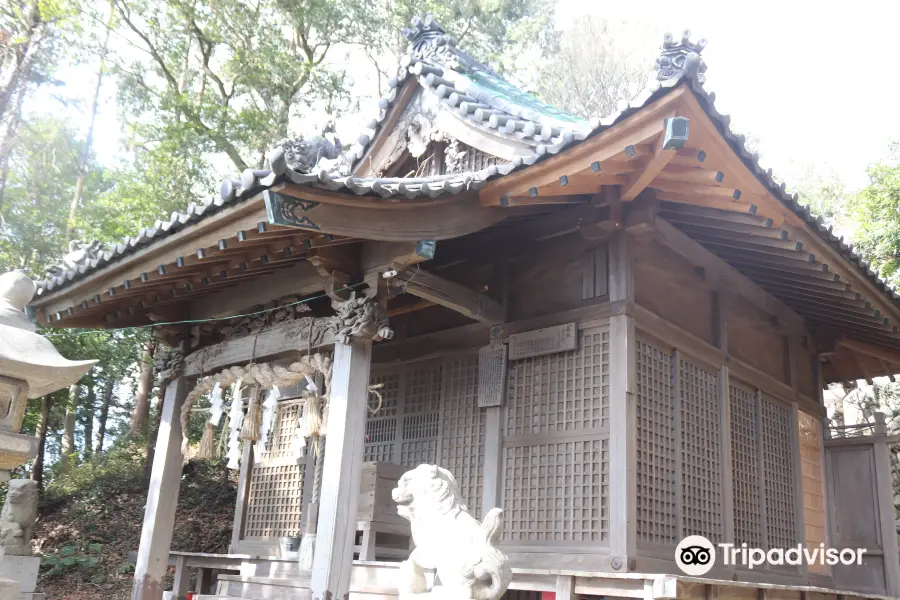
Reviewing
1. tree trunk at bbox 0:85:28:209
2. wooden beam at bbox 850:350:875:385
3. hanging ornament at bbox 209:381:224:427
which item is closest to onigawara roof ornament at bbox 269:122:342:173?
hanging ornament at bbox 209:381:224:427

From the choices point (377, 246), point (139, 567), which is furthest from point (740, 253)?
point (139, 567)

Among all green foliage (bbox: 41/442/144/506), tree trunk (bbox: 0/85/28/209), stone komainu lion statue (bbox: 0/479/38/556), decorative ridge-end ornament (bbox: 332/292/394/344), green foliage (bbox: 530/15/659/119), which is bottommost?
stone komainu lion statue (bbox: 0/479/38/556)

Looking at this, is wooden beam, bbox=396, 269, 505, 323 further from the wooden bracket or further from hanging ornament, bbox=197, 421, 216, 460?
hanging ornament, bbox=197, 421, 216, 460

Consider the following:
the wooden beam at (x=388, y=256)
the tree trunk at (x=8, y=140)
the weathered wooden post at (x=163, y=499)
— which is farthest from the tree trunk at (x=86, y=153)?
the wooden beam at (x=388, y=256)

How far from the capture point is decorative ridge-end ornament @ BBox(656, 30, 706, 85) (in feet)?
13.8

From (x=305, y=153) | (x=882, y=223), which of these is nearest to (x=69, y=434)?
(x=305, y=153)

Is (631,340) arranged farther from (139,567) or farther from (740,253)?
(139,567)

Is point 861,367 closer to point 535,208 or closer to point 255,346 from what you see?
point 535,208

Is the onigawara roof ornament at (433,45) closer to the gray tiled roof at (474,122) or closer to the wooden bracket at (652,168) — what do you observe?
the gray tiled roof at (474,122)

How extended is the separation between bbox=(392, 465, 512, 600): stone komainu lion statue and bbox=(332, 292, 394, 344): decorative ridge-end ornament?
1429 mm

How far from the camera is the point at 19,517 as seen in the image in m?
9.59

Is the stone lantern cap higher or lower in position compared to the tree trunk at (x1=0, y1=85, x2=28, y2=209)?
lower

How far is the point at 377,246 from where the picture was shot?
18.7 feet

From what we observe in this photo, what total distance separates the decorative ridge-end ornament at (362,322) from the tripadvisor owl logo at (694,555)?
2.97 metres
